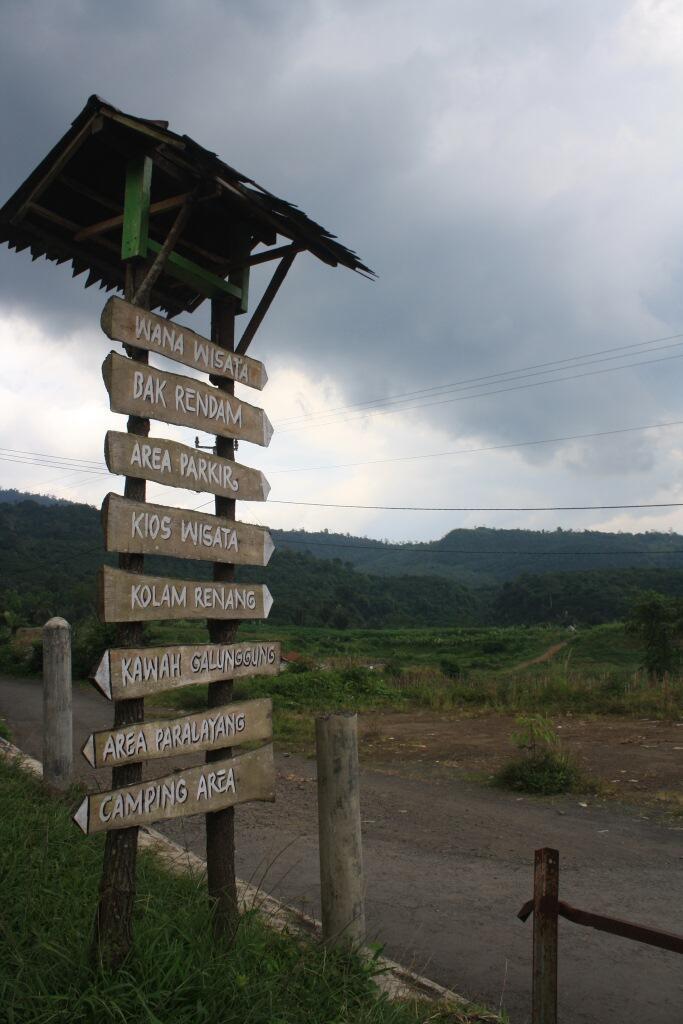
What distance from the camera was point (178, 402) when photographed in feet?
11.8

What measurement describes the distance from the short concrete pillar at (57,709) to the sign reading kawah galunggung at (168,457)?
12.4 feet

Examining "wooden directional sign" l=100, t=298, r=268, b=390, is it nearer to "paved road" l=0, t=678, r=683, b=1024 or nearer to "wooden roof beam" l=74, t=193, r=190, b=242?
"wooden roof beam" l=74, t=193, r=190, b=242

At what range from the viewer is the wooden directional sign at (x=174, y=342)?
3322mm

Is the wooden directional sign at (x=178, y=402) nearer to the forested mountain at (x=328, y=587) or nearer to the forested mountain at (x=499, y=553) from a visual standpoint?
the forested mountain at (x=328, y=587)

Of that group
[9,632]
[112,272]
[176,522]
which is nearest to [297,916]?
[176,522]

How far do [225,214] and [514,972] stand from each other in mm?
4497

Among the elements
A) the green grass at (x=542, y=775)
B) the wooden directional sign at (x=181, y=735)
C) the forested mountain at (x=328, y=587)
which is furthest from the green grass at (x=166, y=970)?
the forested mountain at (x=328, y=587)

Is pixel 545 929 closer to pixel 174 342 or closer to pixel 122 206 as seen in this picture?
pixel 174 342

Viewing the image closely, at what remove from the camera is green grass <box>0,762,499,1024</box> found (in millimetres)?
2699

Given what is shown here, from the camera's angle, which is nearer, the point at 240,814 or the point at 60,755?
the point at 60,755

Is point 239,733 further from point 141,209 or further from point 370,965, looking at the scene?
point 141,209

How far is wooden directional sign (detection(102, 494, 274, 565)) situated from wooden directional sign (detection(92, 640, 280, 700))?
409 mm

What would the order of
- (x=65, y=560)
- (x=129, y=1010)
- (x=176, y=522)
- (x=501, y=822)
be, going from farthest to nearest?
(x=65, y=560)
(x=501, y=822)
(x=176, y=522)
(x=129, y=1010)

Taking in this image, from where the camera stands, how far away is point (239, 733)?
367cm
